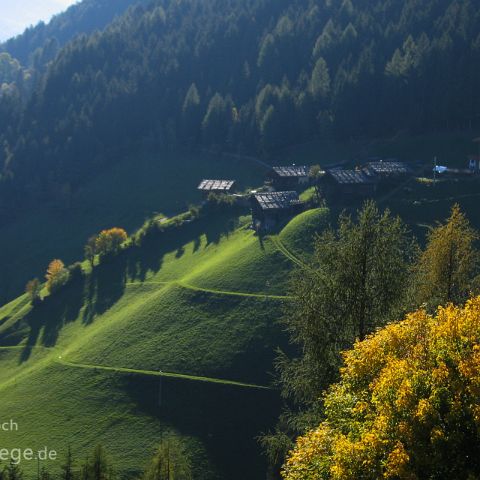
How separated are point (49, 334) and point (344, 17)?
151537 mm

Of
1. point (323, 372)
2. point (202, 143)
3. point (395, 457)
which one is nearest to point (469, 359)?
point (395, 457)

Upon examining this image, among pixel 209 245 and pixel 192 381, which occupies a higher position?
pixel 209 245

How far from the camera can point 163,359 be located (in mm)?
73500

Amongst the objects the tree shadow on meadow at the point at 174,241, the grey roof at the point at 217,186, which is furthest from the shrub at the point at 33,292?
the grey roof at the point at 217,186

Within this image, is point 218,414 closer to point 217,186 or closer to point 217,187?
point 217,187


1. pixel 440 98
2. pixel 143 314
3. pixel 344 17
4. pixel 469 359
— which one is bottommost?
pixel 143 314

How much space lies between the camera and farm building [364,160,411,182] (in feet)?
350

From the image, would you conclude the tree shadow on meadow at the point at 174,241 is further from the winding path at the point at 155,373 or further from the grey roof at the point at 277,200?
the winding path at the point at 155,373

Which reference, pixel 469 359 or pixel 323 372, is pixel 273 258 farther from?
pixel 469 359

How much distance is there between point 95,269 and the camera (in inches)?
4326

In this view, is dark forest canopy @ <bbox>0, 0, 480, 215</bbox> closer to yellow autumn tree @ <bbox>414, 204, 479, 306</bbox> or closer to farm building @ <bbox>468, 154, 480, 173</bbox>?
farm building @ <bbox>468, 154, 480, 173</bbox>

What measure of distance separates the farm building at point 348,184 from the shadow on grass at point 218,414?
151 ft

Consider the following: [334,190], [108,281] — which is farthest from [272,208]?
[108,281]

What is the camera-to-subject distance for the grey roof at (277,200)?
101812mm
